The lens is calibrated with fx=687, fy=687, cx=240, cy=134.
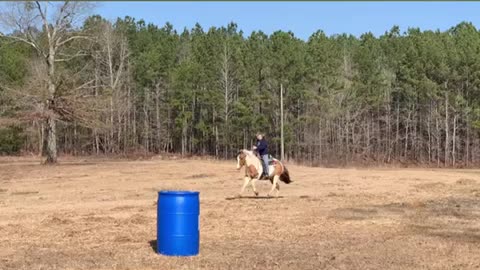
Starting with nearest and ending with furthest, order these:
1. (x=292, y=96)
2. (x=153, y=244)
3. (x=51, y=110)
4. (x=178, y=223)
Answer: (x=178, y=223) → (x=153, y=244) → (x=51, y=110) → (x=292, y=96)

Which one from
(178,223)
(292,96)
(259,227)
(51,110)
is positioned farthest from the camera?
(292,96)

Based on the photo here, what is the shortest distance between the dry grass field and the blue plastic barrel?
0.79 feet

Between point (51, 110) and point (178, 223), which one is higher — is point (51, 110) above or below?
above

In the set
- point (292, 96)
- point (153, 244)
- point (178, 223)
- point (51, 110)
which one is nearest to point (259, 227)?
point (153, 244)

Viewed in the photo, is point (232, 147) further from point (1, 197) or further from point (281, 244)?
point (281, 244)

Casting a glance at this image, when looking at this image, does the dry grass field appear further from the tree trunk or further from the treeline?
the treeline

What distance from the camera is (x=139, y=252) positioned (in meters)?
11.5

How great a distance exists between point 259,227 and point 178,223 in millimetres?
4169

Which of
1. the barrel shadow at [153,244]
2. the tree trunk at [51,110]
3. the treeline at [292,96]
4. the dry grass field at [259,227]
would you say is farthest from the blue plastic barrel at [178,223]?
the treeline at [292,96]

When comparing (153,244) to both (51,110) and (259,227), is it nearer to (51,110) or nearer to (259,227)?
(259,227)

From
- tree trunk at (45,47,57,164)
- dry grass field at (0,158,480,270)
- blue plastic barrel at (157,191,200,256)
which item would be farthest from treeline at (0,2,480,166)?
blue plastic barrel at (157,191,200,256)

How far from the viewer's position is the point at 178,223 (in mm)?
11125

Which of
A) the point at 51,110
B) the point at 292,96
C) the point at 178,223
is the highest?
the point at 292,96

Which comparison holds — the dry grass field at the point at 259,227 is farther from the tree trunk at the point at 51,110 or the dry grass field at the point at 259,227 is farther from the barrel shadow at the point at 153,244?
the tree trunk at the point at 51,110
